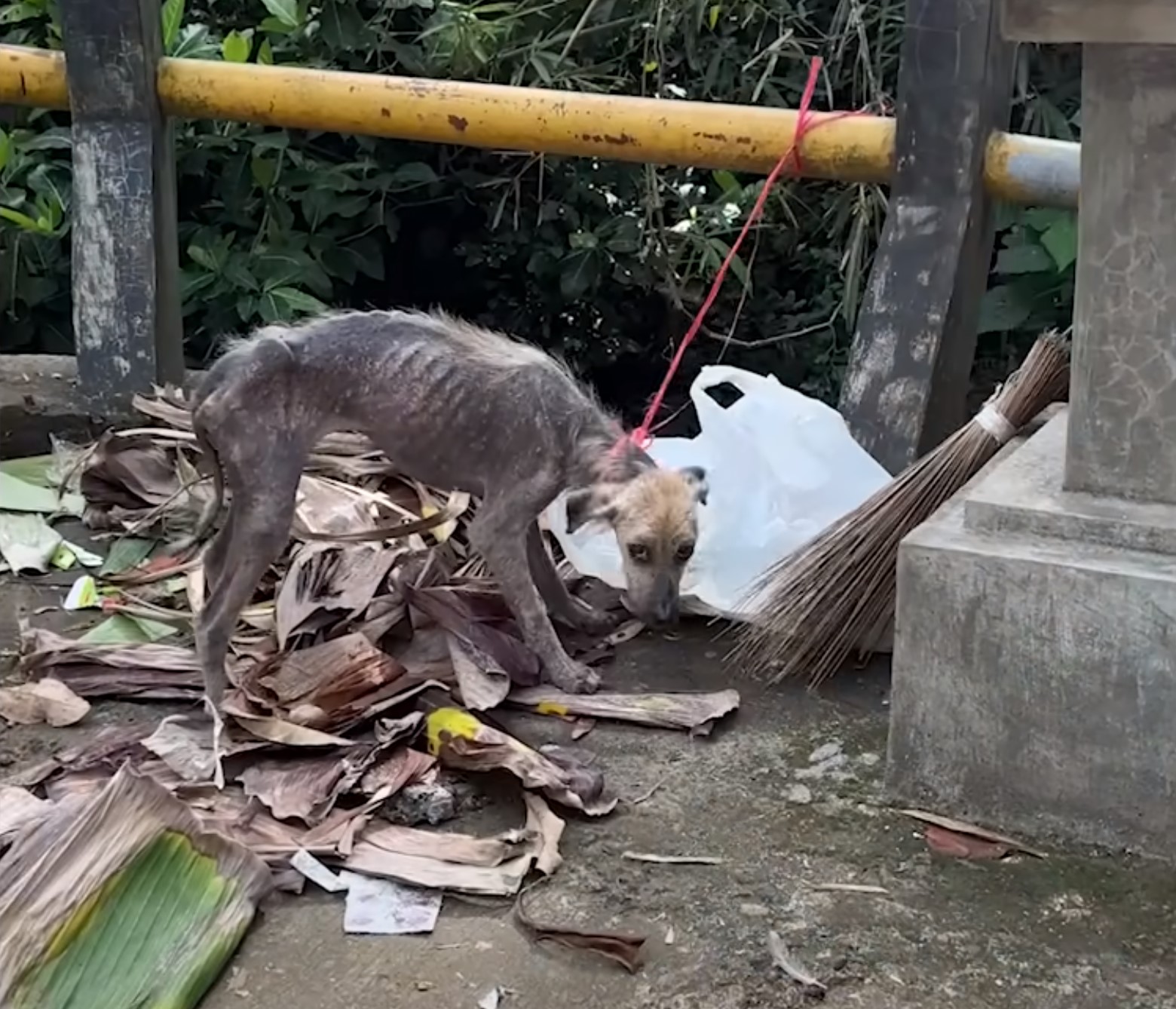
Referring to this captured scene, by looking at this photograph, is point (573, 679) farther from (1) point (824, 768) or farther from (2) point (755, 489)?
(2) point (755, 489)

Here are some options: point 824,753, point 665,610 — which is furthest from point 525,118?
point 824,753

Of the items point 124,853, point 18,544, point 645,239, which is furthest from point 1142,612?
point 645,239

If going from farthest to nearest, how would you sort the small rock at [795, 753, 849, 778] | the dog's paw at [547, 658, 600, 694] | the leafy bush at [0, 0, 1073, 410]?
the leafy bush at [0, 0, 1073, 410]
the dog's paw at [547, 658, 600, 694]
the small rock at [795, 753, 849, 778]

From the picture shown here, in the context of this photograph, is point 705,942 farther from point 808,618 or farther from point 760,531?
point 760,531

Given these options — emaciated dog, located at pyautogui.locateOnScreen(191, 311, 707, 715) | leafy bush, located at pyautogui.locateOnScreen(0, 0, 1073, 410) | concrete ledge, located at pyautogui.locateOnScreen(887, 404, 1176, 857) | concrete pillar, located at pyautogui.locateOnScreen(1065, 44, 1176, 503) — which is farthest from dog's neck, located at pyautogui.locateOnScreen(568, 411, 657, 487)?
leafy bush, located at pyautogui.locateOnScreen(0, 0, 1073, 410)

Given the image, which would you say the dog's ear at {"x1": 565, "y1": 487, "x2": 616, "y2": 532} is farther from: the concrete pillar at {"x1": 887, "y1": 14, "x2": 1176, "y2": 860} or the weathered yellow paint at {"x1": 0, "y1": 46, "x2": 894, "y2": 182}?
the weathered yellow paint at {"x1": 0, "y1": 46, "x2": 894, "y2": 182}

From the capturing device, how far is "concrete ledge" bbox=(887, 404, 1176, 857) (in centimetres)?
259

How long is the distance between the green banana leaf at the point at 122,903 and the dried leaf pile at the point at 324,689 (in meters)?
0.06

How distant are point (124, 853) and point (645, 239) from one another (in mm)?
4057

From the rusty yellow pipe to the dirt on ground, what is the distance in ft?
5.05

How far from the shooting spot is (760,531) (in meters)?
3.65

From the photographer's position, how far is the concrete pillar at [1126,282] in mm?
2525

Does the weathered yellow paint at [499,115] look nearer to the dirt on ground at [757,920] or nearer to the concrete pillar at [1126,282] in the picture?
the concrete pillar at [1126,282]

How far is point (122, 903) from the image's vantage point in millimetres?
2367
